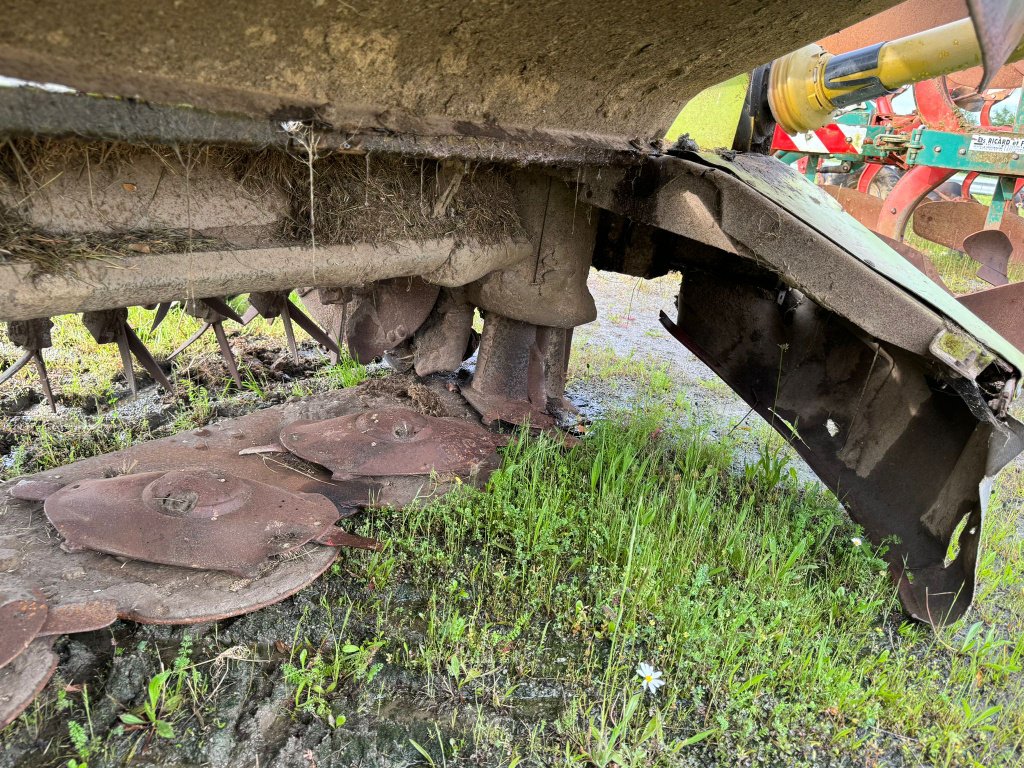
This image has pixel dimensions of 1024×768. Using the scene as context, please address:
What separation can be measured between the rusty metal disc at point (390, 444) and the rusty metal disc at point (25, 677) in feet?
3.48

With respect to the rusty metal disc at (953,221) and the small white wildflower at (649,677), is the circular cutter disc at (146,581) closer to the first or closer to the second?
the small white wildflower at (649,677)

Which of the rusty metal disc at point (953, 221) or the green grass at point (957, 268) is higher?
the rusty metal disc at point (953, 221)

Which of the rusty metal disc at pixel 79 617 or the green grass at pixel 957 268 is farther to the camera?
the green grass at pixel 957 268

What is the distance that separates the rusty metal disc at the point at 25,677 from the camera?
1443 mm

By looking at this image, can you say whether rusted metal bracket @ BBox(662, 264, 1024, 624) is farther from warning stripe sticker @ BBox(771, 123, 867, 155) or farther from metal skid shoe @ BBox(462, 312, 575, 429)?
warning stripe sticker @ BBox(771, 123, 867, 155)

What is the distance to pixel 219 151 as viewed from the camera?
5.52 ft

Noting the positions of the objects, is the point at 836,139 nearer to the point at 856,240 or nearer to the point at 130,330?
the point at 856,240

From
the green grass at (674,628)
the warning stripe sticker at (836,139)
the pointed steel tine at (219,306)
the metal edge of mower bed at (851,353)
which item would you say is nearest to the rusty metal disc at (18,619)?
the green grass at (674,628)

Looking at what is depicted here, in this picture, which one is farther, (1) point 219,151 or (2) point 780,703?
(2) point 780,703

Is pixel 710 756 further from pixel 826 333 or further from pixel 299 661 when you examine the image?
pixel 826 333

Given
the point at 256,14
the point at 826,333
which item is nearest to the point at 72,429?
the point at 256,14

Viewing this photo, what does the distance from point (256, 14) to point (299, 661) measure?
4.89 ft

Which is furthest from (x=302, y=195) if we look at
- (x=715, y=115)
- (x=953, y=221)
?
(x=953, y=221)

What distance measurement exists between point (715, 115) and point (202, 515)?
96.6 inches
